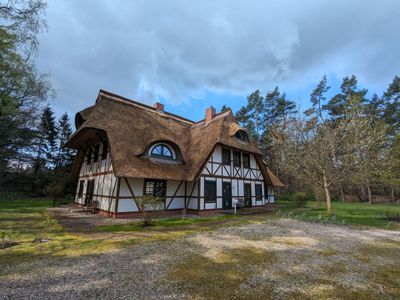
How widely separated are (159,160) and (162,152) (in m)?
0.63

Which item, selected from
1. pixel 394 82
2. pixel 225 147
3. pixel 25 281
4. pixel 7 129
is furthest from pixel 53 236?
pixel 394 82

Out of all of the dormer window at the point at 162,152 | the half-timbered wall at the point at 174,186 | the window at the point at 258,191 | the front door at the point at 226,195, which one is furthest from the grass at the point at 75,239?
the window at the point at 258,191

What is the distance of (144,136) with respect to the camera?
13.4m

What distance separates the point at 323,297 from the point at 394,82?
135 feet

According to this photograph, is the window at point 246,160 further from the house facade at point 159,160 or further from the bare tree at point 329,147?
the bare tree at point 329,147

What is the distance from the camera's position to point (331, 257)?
5.67 m

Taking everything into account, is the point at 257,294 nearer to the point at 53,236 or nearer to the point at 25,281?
the point at 25,281

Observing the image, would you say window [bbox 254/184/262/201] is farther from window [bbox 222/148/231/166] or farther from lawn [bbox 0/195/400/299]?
lawn [bbox 0/195/400/299]

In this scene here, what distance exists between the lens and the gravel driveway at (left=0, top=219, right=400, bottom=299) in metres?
3.59

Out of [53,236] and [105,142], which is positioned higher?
[105,142]

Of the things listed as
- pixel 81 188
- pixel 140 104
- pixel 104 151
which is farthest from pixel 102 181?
pixel 140 104

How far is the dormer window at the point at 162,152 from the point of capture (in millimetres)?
13242

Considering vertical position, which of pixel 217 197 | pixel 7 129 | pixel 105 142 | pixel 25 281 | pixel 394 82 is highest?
pixel 394 82

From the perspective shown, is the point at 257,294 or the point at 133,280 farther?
the point at 133,280
